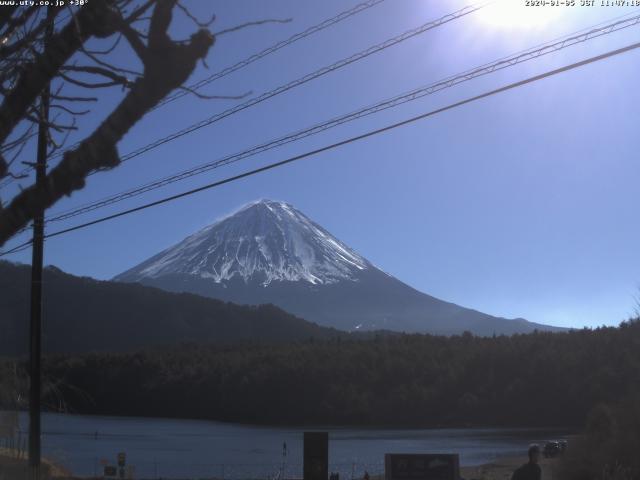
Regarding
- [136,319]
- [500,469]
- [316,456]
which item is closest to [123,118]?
[316,456]

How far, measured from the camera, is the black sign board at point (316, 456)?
11836 mm

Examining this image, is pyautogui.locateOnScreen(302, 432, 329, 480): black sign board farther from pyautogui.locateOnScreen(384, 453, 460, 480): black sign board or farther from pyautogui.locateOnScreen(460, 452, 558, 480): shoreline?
pyautogui.locateOnScreen(460, 452, 558, 480): shoreline

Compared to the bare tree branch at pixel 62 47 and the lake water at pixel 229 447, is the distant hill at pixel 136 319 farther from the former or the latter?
the bare tree branch at pixel 62 47

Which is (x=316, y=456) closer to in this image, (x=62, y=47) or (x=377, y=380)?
(x=62, y=47)

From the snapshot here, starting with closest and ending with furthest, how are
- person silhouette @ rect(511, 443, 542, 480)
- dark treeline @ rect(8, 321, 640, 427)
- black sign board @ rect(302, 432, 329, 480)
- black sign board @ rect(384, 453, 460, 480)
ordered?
person silhouette @ rect(511, 443, 542, 480)
black sign board @ rect(302, 432, 329, 480)
black sign board @ rect(384, 453, 460, 480)
dark treeline @ rect(8, 321, 640, 427)

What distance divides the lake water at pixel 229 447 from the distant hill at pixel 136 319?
34.6 metres

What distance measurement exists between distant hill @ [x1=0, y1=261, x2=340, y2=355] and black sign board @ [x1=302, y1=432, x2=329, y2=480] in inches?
3439

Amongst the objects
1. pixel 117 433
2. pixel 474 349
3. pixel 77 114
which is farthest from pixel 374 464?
pixel 474 349

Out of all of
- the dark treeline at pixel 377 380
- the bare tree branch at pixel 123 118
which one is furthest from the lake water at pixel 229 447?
the bare tree branch at pixel 123 118

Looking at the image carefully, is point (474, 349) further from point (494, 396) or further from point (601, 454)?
point (601, 454)

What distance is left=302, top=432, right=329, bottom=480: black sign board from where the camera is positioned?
11.8 meters

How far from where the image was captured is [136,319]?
419 feet

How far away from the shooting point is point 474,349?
288 feet

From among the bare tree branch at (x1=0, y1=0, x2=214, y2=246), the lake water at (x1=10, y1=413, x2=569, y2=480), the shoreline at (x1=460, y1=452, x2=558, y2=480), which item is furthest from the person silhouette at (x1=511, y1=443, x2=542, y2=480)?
the lake water at (x1=10, y1=413, x2=569, y2=480)
